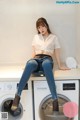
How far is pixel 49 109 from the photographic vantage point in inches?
101

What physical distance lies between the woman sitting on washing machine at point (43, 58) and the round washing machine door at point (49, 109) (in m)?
0.15

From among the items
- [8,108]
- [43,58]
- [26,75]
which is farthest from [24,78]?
[8,108]

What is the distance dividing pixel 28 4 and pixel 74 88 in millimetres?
1256

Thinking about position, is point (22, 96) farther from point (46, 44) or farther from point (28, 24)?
point (28, 24)

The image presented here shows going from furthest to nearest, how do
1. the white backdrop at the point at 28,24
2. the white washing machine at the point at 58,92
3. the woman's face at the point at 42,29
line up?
the white backdrop at the point at 28,24, the woman's face at the point at 42,29, the white washing machine at the point at 58,92

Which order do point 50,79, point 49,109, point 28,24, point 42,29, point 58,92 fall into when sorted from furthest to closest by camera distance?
1. point 28,24
2. point 42,29
3. point 49,109
4. point 58,92
5. point 50,79

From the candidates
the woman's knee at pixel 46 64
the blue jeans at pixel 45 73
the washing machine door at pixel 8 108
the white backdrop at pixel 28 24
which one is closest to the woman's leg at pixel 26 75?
the blue jeans at pixel 45 73

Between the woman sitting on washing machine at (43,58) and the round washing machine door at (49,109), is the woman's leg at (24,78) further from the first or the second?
the round washing machine door at (49,109)

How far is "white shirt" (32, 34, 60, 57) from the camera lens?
2.76 meters

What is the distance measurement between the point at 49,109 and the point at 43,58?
0.60 metres

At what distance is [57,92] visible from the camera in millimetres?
2404

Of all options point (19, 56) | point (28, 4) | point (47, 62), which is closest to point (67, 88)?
point (47, 62)

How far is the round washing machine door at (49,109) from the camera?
7.98ft

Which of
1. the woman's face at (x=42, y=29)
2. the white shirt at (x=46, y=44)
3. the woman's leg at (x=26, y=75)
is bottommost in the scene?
the woman's leg at (x=26, y=75)
